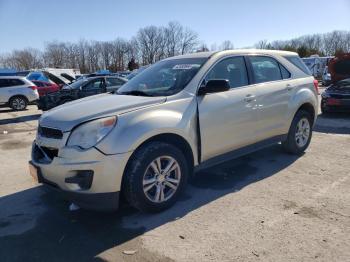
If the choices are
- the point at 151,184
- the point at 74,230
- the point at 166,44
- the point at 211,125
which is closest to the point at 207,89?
the point at 211,125

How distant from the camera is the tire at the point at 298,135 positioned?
19.4 feet

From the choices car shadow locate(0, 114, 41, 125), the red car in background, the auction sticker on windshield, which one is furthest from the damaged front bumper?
the red car in background

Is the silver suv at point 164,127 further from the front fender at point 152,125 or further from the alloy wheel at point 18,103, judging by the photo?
the alloy wheel at point 18,103

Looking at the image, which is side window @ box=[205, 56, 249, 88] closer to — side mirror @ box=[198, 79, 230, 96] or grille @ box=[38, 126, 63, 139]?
side mirror @ box=[198, 79, 230, 96]

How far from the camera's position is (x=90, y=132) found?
140 inches

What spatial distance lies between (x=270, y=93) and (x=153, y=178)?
237 centimetres

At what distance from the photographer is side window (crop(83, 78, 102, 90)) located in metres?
13.6

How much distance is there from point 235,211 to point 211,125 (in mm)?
1083

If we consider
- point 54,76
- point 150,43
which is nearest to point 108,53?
point 150,43

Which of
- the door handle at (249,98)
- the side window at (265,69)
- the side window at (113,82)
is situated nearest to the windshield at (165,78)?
the door handle at (249,98)

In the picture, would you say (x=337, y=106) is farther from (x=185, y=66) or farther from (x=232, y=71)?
(x=185, y=66)

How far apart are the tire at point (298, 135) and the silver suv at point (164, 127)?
21 cm

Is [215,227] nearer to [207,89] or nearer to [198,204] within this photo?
[198,204]

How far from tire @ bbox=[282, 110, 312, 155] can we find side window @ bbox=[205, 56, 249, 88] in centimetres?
146
